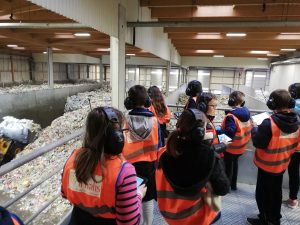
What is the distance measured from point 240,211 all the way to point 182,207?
1622 millimetres

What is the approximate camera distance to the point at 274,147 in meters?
2.07

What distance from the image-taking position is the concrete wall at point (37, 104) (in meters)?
8.31

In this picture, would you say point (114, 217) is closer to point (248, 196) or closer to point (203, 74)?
point (248, 196)

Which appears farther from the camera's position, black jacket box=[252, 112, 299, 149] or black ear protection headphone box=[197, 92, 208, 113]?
black ear protection headphone box=[197, 92, 208, 113]

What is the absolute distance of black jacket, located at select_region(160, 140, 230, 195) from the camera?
3.95 feet

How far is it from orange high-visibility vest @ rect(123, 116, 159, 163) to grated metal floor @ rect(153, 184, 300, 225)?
2.92 feet

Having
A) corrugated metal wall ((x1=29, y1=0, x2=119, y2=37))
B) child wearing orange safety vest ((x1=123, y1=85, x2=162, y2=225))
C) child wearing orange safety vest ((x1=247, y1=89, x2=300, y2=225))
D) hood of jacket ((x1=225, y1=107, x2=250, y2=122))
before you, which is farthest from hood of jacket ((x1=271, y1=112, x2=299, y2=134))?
corrugated metal wall ((x1=29, y1=0, x2=119, y2=37))

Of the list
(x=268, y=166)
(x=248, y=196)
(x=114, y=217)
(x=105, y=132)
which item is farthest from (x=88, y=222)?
(x=248, y=196)

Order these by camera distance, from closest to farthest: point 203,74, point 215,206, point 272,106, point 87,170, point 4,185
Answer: point 87,170
point 215,206
point 272,106
point 4,185
point 203,74

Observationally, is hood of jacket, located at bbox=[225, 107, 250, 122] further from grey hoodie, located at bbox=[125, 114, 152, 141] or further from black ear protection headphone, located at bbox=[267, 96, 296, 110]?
grey hoodie, located at bbox=[125, 114, 152, 141]

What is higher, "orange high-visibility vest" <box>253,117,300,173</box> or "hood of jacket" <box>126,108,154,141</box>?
"hood of jacket" <box>126,108,154,141</box>

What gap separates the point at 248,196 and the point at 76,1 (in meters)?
2.88

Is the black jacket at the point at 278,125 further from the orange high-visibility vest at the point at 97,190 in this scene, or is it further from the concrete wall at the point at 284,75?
the concrete wall at the point at 284,75

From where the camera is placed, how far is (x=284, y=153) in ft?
6.95
